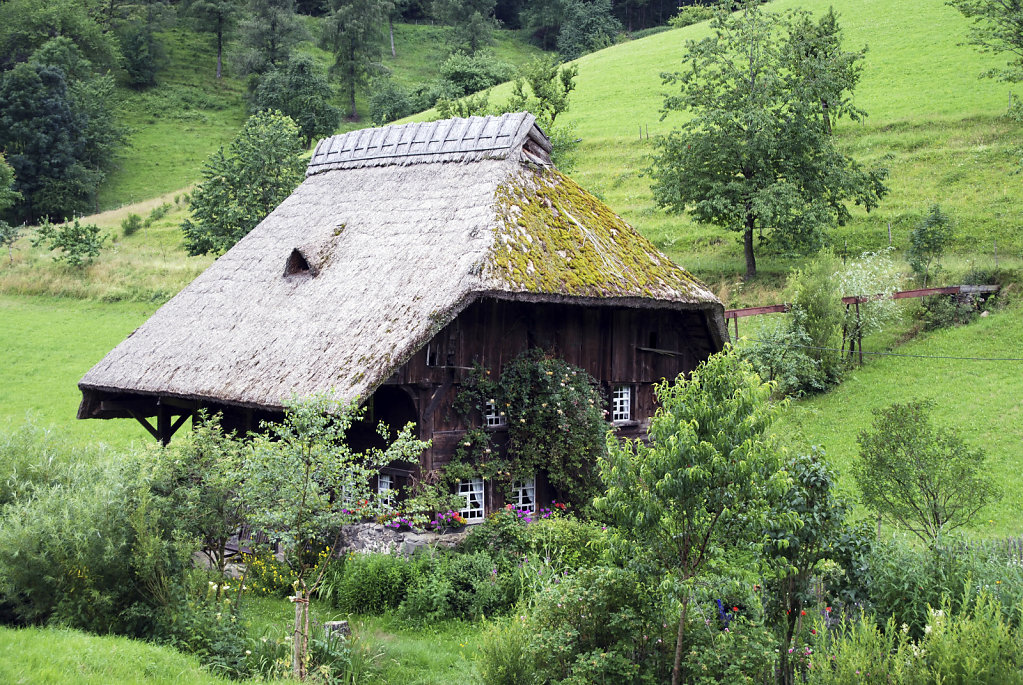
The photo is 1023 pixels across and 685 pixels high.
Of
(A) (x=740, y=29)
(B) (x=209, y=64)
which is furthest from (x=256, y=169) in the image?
(B) (x=209, y=64)

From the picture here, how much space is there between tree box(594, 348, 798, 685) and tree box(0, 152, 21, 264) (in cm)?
3995

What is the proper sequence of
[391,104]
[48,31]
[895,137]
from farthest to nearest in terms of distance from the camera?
[48,31], [391,104], [895,137]

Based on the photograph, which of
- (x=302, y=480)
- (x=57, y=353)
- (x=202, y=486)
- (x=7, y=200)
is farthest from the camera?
(x=7, y=200)

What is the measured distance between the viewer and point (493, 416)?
1529cm

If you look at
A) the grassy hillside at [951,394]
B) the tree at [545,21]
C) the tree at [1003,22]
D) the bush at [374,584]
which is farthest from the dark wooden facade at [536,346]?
the tree at [545,21]

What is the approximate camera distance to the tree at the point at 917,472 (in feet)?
40.9

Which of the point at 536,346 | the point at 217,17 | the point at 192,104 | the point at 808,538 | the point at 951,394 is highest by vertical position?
the point at 217,17

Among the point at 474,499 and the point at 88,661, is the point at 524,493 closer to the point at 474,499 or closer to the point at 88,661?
the point at 474,499

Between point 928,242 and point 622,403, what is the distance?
53.2 ft

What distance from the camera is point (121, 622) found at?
10.7 meters

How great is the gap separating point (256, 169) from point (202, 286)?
1541cm

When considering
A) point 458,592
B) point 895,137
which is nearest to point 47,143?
point 895,137

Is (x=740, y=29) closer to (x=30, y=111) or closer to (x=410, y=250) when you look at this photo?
(x=410, y=250)

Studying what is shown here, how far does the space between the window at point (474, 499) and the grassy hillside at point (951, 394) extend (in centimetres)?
742
